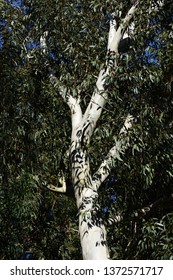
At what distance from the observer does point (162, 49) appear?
6.91m

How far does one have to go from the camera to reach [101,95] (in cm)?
652

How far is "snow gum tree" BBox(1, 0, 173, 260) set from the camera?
20.7 feet

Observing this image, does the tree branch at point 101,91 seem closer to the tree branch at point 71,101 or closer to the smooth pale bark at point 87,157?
the smooth pale bark at point 87,157

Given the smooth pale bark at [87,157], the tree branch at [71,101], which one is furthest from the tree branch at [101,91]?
the tree branch at [71,101]

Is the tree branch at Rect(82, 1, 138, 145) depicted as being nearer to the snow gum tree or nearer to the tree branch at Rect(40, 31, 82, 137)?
the snow gum tree

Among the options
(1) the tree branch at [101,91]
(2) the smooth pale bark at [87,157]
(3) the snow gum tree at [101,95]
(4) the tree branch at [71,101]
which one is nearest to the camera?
(2) the smooth pale bark at [87,157]

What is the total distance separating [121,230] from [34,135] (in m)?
1.58

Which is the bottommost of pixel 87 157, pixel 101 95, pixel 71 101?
pixel 87 157

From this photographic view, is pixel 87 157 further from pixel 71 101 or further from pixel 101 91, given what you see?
pixel 71 101

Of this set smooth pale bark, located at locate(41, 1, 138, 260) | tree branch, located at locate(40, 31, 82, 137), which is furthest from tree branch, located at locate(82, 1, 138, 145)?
tree branch, located at locate(40, 31, 82, 137)

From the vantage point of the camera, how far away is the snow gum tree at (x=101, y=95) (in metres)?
6.30

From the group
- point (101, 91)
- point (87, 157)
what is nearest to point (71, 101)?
point (101, 91)

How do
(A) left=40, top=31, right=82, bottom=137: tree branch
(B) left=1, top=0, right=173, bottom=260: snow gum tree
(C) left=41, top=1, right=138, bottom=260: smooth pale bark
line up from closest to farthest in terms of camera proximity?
1. (C) left=41, top=1, right=138, bottom=260: smooth pale bark
2. (B) left=1, top=0, right=173, bottom=260: snow gum tree
3. (A) left=40, top=31, right=82, bottom=137: tree branch
